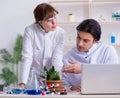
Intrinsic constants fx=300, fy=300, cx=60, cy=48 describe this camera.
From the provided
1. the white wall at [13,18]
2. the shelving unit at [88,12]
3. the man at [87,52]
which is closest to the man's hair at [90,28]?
the man at [87,52]

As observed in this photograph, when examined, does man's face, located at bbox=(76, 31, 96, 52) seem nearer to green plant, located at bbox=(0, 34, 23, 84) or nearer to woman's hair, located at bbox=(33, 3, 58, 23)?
woman's hair, located at bbox=(33, 3, 58, 23)

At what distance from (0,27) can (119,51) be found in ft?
6.52

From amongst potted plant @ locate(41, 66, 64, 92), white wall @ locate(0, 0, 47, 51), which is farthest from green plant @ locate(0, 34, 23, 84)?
potted plant @ locate(41, 66, 64, 92)

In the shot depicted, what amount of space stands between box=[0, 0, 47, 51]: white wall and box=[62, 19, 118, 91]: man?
261 cm

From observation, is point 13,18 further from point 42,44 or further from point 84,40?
point 84,40

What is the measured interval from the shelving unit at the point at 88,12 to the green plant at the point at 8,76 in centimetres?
102

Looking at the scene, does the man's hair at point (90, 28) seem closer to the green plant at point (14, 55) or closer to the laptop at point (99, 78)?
the laptop at point (99, 78)

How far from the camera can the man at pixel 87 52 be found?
2227mm

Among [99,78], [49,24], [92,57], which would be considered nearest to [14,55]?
[49,24]

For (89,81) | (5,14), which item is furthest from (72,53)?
(5,14)

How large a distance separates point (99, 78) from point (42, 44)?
1.12m

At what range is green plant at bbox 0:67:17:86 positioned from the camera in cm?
466

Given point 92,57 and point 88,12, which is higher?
point 88,12

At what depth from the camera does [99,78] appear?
56.4 inches
